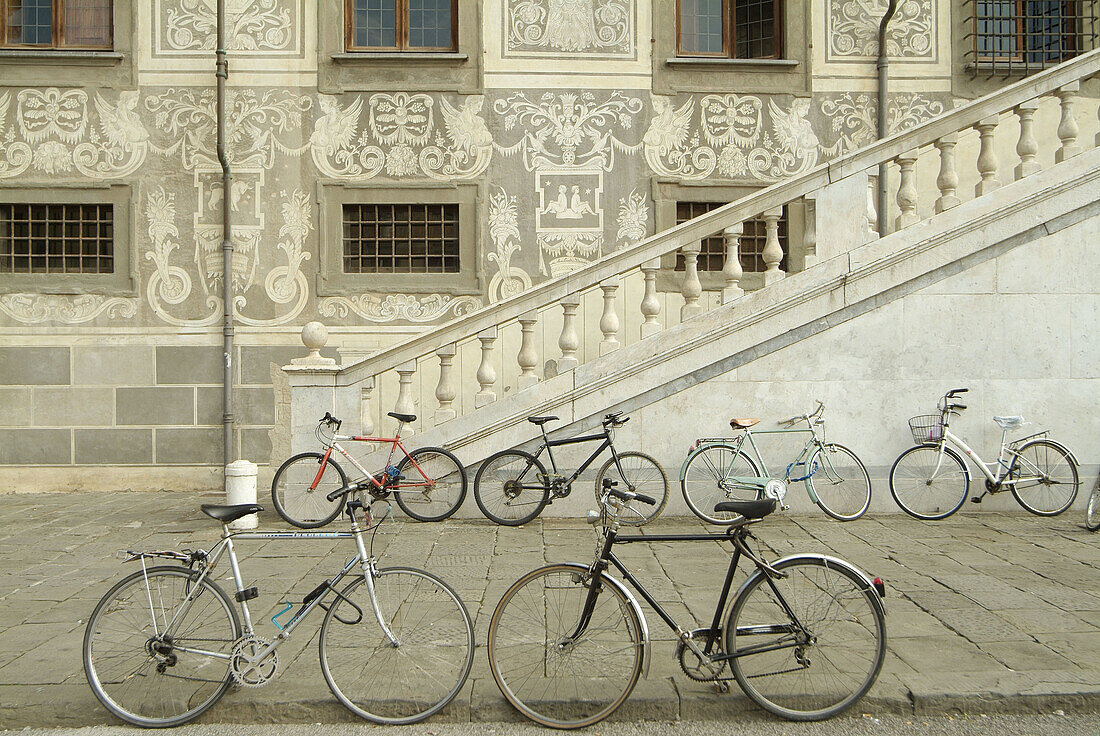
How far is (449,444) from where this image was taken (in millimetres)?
8648

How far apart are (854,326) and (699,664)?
510 centimetres

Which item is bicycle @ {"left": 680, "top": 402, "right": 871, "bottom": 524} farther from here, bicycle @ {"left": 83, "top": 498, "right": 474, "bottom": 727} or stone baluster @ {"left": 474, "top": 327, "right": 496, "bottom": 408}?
bicycle @ {"left": 83, "top": 498, "right": 474, "bottom": 727}

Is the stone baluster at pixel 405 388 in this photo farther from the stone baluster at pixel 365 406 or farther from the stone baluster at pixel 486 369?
the stone baluster at pixel 486 369

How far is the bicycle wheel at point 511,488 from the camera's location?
8.30 meters

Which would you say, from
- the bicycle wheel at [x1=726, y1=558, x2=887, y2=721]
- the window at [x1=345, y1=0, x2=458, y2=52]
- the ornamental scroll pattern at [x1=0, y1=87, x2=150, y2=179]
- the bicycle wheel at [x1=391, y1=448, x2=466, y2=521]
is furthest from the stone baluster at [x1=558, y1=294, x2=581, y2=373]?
the ornamental scroll pattern at [x1=0, y1=87, x2=150, y2=179]

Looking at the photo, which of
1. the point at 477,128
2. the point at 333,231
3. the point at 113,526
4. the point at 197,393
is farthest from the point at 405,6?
the point at 113,526

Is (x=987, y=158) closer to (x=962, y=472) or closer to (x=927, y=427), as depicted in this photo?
(x=927, y=427)

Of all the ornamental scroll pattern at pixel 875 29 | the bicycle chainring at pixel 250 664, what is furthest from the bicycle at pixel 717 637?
the ornamental scroll pattern at pixel 875 29

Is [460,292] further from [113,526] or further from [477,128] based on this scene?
[113,526]

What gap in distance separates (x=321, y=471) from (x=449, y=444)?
121 cm

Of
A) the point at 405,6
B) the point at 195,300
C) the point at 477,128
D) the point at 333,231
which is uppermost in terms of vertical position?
the point at 405,6

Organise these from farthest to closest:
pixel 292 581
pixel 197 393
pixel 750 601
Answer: pixel 197 393, pixel 292 581, pixel 750 601

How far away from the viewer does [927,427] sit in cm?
838

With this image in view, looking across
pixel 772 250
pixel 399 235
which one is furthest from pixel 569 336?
pixel 399 235
